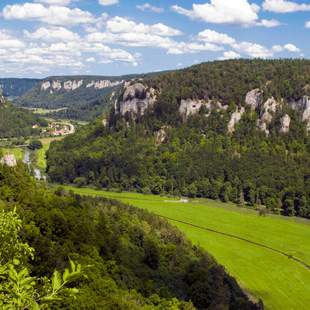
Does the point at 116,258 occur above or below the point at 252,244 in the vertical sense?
above

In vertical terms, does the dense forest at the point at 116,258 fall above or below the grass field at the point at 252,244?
above

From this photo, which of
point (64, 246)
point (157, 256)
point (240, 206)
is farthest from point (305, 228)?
point (64, 246)

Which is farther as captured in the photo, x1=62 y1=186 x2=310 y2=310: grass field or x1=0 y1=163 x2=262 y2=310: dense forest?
x1=62 y1=186 x2=310 y2=310: grass field

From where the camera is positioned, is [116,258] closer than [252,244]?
Yes

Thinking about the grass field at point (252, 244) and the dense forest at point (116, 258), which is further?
the grass field at point (252, 244)
